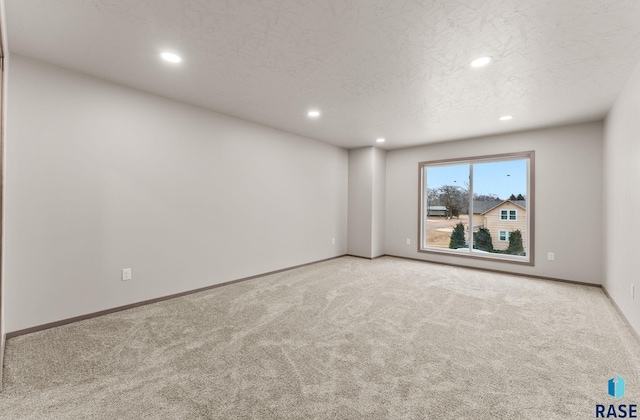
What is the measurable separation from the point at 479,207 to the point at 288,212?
134 inches

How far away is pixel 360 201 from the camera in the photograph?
596 cm

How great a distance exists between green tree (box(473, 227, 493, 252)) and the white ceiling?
2188 mm

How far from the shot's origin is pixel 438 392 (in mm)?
1737

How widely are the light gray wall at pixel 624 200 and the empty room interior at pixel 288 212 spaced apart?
0.04 m

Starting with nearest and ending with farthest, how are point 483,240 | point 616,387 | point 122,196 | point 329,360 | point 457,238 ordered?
1. point 616,387
2. point 329,360
3. point 122,196
4. point 483,240
5. point 457,238

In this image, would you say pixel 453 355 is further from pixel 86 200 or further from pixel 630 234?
pixel 86 200

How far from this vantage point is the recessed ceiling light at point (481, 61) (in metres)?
2.38

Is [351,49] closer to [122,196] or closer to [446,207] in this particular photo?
[122,196]


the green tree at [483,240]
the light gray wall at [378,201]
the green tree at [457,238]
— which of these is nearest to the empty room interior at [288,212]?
the green tree at [483,240]

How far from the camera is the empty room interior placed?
1801 millimetres

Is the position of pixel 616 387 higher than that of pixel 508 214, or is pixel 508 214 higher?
pixel 508 214

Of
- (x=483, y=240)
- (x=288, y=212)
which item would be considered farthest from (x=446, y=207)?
(x=288, y=212)

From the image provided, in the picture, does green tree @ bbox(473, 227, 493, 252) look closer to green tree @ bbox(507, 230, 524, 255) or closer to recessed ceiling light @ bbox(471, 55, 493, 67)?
green tree @ bbox(507, 230, 524, 255)

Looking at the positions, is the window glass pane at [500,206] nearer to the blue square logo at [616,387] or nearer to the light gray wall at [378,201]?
the light gray wall at [378,201]
